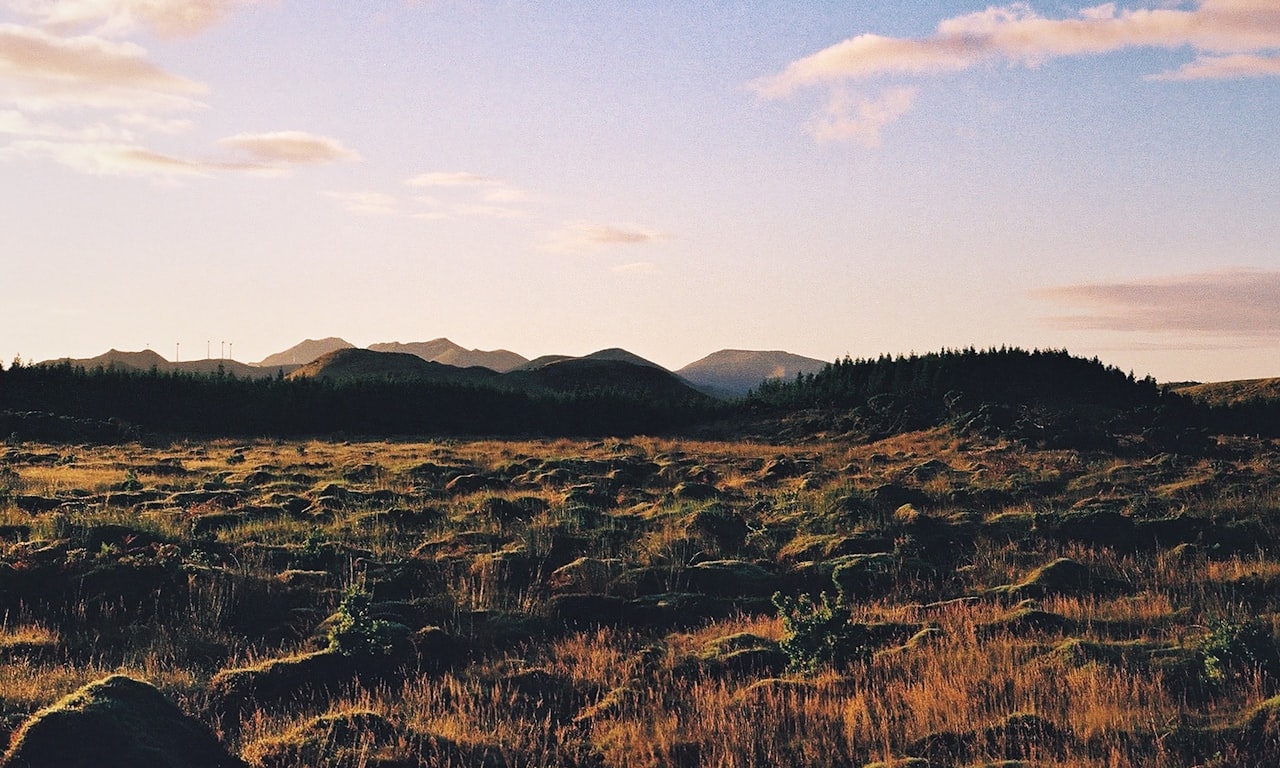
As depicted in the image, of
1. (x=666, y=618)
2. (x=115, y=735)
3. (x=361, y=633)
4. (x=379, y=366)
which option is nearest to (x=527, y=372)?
(x=379, y=366)

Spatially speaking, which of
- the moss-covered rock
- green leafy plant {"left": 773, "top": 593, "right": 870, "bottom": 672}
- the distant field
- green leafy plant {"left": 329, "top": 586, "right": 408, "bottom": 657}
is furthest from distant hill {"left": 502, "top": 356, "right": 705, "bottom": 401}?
the moss-covered rock

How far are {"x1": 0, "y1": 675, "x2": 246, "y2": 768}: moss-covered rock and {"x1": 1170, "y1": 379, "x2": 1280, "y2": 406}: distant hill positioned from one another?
53.3 meters

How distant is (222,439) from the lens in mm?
49188

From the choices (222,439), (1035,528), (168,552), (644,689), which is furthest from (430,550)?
(222,439)

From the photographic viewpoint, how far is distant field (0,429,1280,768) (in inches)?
330

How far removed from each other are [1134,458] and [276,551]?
27.5 m

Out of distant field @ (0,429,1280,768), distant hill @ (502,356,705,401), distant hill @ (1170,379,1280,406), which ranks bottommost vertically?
distant field @ (0,429,1280,768)

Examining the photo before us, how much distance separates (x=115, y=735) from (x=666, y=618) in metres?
7.67

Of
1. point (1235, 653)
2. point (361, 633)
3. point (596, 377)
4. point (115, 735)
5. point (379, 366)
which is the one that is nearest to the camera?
point (115, 735)

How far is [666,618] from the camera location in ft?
43.9

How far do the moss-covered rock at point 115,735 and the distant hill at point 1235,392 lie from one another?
5334 centimetres

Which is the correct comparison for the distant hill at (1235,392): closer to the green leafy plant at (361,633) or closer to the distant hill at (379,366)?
the green leafy plant at (361,633)

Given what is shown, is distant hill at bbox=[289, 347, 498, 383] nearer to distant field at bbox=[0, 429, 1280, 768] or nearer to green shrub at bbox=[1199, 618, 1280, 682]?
distant field at bbox=[0, 429, 1280, 768]

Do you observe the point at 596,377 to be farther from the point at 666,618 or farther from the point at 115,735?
the point at 115,735
